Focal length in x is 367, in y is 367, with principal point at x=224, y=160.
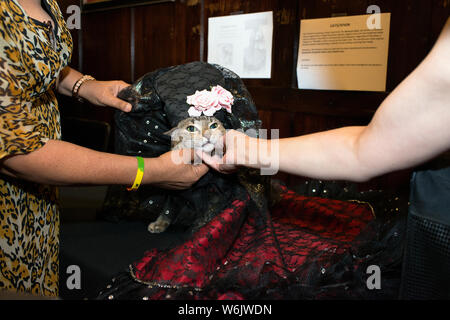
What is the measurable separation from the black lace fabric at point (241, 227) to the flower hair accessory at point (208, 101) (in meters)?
0.03

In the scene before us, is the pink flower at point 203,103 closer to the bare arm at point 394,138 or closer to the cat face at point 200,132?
the cat face at point 200,132

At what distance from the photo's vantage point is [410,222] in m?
0.58

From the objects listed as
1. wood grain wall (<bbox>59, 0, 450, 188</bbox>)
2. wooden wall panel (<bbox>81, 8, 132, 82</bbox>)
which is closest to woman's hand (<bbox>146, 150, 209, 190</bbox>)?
wood grain wall (<bbox>59, 0, 450, 188</bbox>)

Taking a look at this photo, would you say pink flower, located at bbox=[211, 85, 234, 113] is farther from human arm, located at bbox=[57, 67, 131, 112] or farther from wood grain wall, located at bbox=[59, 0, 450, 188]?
wood grain wall, located at bbox=[59, 0, 450, 188]

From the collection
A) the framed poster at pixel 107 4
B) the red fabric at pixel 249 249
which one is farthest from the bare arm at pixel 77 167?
the framed poster at pixel 107 4

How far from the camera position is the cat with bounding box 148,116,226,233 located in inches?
43.0

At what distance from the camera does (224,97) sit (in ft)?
3.55

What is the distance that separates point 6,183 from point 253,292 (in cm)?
68


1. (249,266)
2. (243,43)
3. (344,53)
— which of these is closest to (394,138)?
(249,266)

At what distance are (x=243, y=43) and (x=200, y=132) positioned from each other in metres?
1.49

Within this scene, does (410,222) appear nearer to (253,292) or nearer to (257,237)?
(253,292)

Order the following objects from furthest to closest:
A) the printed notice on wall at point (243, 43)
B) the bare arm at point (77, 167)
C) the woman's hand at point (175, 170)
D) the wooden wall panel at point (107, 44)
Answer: the wooden wall panel at point (107, 44) < the printed notice on wall at point (243, 43) < the woman's hand at point (175, 170) < the bare arm at point (77, 167)

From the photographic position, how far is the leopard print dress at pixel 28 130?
2.54ft

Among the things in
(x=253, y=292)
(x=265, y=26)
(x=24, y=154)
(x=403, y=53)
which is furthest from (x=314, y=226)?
(x=265, y=26)
